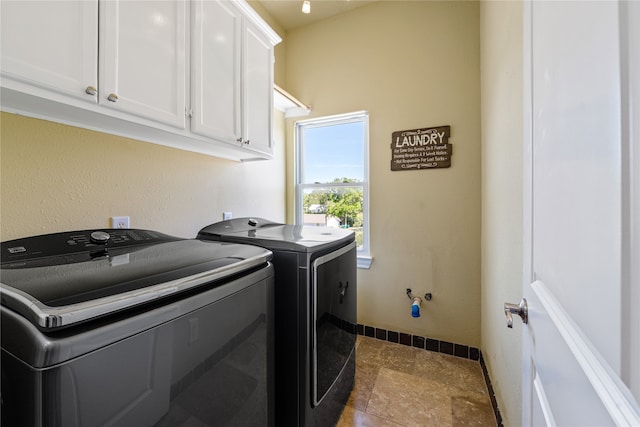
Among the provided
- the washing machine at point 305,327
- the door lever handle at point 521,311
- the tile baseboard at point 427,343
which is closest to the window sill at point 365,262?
the tile baseboard at point 427,343

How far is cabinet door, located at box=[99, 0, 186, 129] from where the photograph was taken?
92 centimetres

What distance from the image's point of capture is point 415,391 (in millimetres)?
1691

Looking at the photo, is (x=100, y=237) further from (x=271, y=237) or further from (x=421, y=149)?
(x=421, y=149)

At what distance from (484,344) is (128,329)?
2.20 metres

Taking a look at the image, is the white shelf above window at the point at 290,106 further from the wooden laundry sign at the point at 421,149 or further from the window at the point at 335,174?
the wooden laundry sign at the point at 421,149

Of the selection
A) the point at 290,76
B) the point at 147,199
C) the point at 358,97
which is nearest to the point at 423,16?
the point at 358,97

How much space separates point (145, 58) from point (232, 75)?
523 millimetres

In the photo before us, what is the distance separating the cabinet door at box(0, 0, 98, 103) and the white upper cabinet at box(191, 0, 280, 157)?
42cm

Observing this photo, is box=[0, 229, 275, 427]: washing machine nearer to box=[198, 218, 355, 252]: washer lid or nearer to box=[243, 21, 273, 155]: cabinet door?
box=[198, 218, 355, 252]: washer lid

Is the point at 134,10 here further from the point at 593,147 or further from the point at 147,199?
the point at 593,147

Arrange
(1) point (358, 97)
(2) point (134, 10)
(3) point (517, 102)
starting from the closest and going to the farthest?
(2) point (134, 10) → (3) point (517, 102) → (1) point (358, 97)

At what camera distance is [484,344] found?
1.88 metres

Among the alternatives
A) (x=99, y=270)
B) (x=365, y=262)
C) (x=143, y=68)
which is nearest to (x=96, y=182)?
(x=143, y=68)

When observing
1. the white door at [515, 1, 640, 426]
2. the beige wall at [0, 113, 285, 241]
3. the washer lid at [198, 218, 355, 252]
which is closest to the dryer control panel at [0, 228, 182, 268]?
the beige wall at [0, 113, 285, 241]
